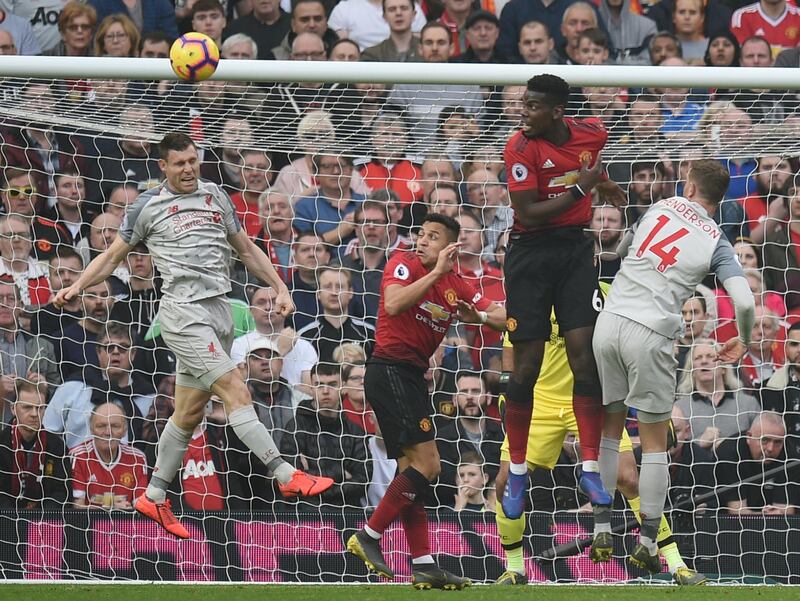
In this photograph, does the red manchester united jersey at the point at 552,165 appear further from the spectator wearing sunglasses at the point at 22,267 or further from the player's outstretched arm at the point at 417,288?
the spectator wearing sunglasses at the point at 22,267

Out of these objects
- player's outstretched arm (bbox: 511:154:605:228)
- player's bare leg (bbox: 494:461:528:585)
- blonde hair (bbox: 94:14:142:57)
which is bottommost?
player's bare leg (bbox: 494:461:528:585)

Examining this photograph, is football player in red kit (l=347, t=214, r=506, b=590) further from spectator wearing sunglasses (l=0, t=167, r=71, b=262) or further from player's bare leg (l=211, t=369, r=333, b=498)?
spectator wearing sunglasses (l=0, t=167, r=71, b=262)

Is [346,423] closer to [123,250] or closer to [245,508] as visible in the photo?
[245,508]

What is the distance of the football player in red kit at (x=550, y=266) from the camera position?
6.88 m

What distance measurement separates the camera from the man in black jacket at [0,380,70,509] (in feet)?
29.9

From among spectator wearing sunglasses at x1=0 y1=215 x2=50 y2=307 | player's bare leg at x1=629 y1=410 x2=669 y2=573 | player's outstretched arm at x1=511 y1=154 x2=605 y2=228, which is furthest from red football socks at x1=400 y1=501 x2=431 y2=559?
spectator wearing sunglasses at x1=0 y1=215 x2=50 y2=307

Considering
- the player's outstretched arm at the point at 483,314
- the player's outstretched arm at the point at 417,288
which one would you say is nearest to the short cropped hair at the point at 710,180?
the player's outstretched arm at the point at 417,288

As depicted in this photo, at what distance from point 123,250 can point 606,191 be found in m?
2.80

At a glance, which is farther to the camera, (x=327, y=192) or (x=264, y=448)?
(x=327, y=192)

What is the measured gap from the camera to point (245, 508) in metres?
9.46

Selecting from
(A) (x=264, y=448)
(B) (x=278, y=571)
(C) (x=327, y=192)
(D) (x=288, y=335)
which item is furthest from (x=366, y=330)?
(A) (x=264, y=448)

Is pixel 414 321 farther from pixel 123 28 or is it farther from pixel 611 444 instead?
pixel 123 28

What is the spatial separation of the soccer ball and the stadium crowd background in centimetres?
144

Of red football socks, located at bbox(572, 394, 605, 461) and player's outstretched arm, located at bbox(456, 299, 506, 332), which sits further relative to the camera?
player's outstretched arm, located at bbox(456, 299, 506, 332)
